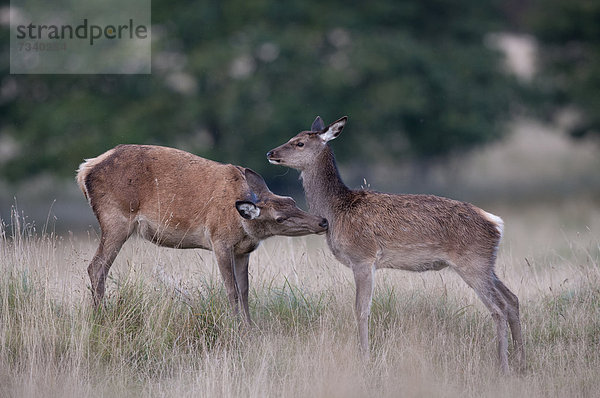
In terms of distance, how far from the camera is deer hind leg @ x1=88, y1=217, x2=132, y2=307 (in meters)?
7.57

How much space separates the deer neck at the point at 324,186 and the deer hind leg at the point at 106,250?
1.79 m

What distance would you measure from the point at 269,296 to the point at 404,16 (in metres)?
21.6

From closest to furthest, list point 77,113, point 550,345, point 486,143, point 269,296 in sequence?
1. point 550,345
2. point 269,296
3. point 77,113
4. point 486,143

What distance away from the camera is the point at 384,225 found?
7.30 meters

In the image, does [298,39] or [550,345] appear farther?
[298,39]

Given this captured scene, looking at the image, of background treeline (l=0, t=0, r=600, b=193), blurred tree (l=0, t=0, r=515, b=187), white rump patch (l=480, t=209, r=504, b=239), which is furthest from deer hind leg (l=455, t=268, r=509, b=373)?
blurred tree (l=0, t=0, r=515, b=187)

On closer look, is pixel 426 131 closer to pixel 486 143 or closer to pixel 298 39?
pixel 486 143

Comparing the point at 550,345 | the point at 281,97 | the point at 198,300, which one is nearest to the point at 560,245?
the point at 550,345

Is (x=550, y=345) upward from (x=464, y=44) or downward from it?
downward

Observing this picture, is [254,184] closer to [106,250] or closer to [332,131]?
[332,131]

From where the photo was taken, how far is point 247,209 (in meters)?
7.32

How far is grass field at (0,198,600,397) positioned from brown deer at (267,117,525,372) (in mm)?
310

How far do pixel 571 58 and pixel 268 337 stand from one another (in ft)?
84.1

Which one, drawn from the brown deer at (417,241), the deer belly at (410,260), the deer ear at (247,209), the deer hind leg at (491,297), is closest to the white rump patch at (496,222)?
the brown deer at (417,241)
